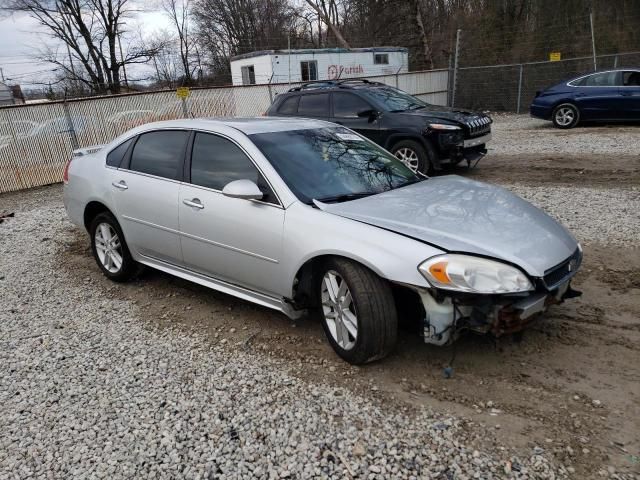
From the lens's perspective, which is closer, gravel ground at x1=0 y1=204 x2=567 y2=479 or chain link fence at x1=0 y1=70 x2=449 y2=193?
gravel ground at x1=0 y1=204 x2=567 y2=479

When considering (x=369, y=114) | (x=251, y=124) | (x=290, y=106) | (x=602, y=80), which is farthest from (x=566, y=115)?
(x=251, y=124)

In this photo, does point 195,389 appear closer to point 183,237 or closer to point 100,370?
point 100,370

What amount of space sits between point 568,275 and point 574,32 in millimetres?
19624

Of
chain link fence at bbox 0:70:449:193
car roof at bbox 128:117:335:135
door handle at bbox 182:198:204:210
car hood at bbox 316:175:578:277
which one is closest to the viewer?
car hood at bbox 316:175:578:277

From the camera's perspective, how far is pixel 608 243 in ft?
17.2

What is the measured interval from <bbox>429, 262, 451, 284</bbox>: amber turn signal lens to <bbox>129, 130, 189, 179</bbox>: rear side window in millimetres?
2374

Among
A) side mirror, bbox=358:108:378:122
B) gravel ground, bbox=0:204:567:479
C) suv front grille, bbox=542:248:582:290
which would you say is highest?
side mirror, bbox=358:108:378:122

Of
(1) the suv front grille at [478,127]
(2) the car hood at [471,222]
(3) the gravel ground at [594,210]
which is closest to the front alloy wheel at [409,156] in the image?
(1) the suv front grille at [478,127]

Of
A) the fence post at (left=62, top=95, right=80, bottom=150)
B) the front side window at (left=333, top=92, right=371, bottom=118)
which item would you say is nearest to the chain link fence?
the fence post at (left=62, top=95, right=80, bottom=150)

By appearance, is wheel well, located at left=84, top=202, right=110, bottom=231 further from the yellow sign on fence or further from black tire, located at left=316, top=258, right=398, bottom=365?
the yellow sign on fence

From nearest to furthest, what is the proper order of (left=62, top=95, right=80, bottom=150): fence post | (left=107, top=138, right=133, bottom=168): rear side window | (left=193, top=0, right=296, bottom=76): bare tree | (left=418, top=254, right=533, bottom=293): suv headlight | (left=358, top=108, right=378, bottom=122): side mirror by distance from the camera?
(left=418, top=254, right=533, bottom=293): suv headlight → (left=107, top=138, right=133, bottom=168): rear side window → (left=358, top=108, right=378, bottom=122): side mirror → (left=62, top=95, right=80, bottom=150): fence post → (left=193, top=0, right=296, bottom=76): bare tree

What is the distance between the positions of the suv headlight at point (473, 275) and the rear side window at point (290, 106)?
7.48 meters

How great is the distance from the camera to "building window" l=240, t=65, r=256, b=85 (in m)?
22.9

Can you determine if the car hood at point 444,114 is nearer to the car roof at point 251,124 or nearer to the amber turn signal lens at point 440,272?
the car roof at point 251,124
